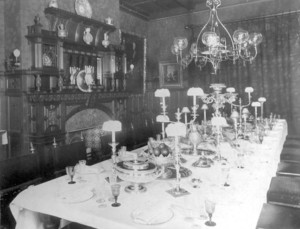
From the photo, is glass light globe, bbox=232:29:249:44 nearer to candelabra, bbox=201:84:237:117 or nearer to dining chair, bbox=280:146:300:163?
candelabra, bbox=201:84:237:117

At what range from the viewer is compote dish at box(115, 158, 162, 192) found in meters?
2.04

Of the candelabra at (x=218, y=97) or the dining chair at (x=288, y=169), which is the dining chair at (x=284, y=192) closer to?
the dining chair at (x=288, y=169)

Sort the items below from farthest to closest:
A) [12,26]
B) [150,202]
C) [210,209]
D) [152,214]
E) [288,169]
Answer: [12,26]
[288,169]
[150,202]
[152,214]
[210,209]

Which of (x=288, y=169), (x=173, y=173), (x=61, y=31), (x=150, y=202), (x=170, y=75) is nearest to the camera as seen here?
(x=150, y=202)

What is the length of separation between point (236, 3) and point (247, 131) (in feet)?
14.7

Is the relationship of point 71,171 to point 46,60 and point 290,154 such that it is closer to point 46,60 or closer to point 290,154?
point 46,60

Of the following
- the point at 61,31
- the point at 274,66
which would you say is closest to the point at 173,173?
the point at 61,31

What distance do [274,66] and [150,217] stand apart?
6.72m

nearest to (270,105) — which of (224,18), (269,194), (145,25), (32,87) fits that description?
(224,18)

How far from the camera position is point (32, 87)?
499cm

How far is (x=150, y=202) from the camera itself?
1.82 meters

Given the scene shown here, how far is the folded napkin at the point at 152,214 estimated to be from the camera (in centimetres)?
159

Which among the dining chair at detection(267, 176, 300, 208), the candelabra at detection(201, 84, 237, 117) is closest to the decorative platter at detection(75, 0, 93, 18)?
the candelabra at detection(201, 84, 237, 117)

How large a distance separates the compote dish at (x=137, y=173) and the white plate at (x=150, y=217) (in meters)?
0.36
